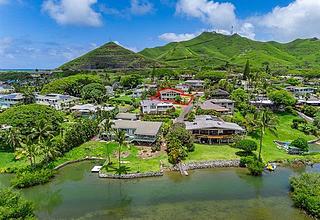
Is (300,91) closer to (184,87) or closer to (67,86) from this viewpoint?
(184,87)

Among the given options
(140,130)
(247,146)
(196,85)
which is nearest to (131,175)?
(140,130)

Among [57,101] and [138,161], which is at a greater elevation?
[57,101]

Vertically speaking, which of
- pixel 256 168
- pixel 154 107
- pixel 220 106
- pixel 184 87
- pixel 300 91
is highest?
pixel 184 87

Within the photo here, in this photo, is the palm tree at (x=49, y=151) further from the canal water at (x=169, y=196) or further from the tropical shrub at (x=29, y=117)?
the tropical shrub at (x=29, y=117)

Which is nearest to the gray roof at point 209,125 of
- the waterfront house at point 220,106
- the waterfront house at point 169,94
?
the waterfront house at point 220,106

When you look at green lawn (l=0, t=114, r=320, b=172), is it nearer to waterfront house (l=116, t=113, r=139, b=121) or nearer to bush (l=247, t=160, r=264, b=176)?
bush (l=247, t=160, r=264, b=176)

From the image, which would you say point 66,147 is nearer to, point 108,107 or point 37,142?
point 37,142
